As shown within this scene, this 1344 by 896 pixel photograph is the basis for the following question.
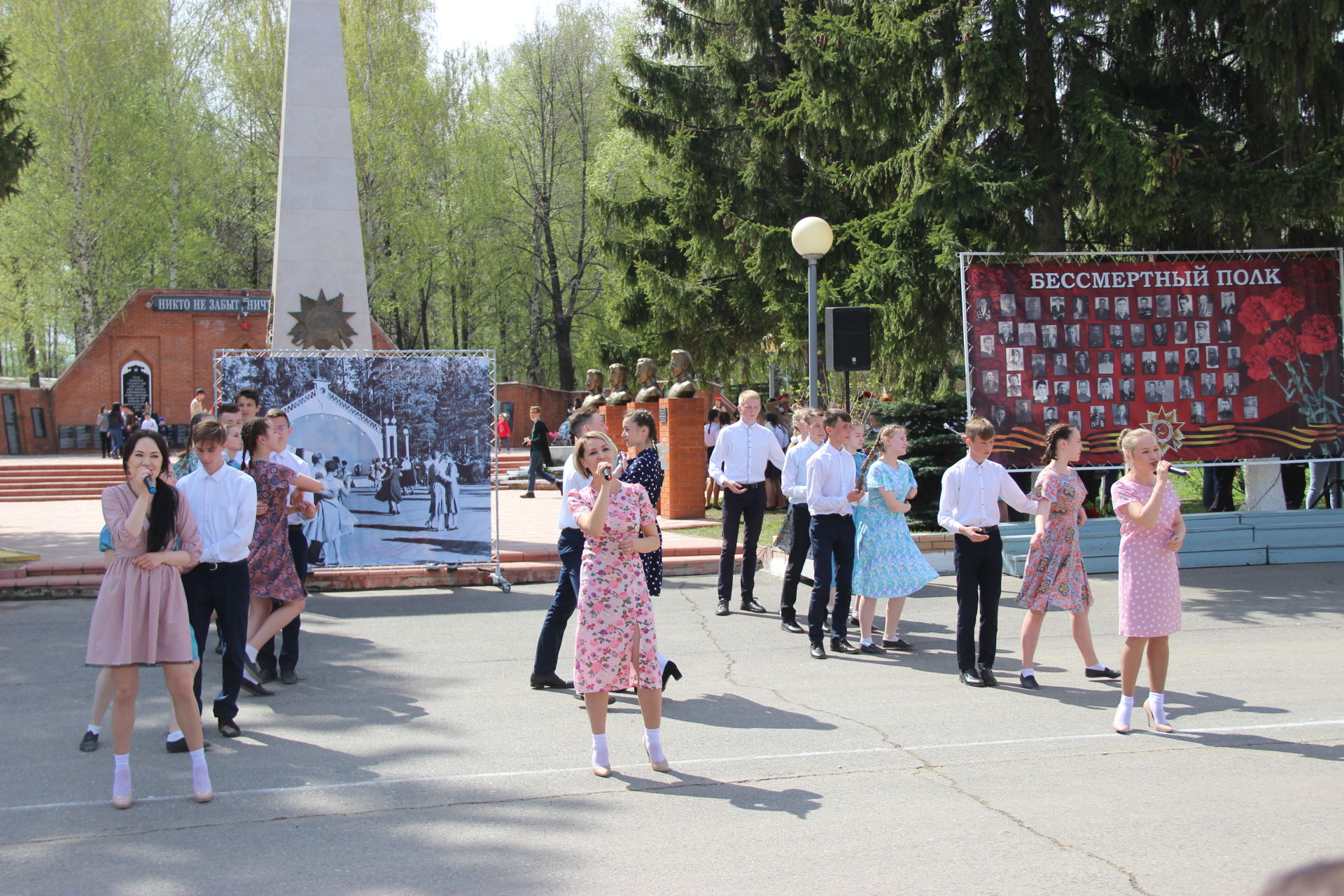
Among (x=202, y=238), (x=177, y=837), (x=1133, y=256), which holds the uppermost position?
(x=202, y=238)

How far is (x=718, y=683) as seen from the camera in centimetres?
736

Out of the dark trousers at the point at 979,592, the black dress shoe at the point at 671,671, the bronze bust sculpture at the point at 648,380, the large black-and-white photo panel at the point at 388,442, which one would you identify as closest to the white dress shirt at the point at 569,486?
the black dress shoe at the point at 671,671

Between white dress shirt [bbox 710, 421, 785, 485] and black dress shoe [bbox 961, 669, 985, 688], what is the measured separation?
3023 millimetres

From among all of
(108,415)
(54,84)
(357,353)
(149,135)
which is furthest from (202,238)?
(357,353)

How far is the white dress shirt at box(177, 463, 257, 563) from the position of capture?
5.84m

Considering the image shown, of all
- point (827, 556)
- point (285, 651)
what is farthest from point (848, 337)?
point (285, 651)

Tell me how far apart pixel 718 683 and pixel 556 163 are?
38.6 meters

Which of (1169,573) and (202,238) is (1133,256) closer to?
(1169,573)

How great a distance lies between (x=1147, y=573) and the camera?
6.02m

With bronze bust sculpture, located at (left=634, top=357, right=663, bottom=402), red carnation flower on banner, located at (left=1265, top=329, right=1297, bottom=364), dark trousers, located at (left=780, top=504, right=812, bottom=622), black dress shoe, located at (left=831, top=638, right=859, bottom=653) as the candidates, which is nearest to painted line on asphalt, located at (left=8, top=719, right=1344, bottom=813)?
black dress shoe, located at (left=831, top=638, right=859, bottom=653)

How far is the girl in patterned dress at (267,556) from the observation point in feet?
22.7

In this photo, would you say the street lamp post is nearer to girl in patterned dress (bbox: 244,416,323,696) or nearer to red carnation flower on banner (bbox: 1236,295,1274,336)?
red carnation flower on banner (bbox: 1236,295,1274,336)

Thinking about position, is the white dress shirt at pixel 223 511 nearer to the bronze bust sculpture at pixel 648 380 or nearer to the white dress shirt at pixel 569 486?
the white dress shirt at pixel 569 486

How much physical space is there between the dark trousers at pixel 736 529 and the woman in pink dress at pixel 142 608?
5.42 metres
